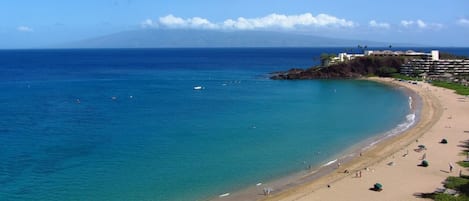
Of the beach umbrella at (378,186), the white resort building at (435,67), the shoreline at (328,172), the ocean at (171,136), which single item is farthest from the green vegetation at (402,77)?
the beach umbrella at (378,186)

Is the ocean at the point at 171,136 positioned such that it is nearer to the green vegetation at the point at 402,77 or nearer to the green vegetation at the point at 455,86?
the green vegetation at the point at 455,86

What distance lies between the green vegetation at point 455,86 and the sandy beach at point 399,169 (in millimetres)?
31811

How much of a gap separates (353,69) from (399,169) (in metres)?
93.9

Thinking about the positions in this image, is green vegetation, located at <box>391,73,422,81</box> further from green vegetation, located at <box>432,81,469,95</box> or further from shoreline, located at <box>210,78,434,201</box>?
shoreline, located at <box>210,78,434,201</box>

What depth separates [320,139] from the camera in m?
51.2

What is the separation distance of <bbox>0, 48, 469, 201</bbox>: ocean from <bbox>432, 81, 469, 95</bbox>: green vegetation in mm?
10218

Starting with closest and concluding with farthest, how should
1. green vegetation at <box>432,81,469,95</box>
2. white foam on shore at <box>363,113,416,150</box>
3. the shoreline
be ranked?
the shoreline < white foam on shore at <box>363,113,416,150</box> < green vegetation at <box>432,81,469,95</box>

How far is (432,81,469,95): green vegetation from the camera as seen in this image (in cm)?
9053

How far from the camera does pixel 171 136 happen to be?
52.2 meters

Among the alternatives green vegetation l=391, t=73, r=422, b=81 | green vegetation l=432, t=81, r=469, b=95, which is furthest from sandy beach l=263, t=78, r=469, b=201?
green vegetation l=391, t=73, r=422, b=81

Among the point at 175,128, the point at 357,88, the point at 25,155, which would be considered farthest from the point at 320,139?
the point at 357,88

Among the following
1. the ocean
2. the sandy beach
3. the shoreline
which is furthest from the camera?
the ocean

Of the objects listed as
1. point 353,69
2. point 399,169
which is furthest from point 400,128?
point 353,69

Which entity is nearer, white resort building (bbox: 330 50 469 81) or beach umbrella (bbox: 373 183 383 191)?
beach umbrella (bbox: 373 183 383 191)
